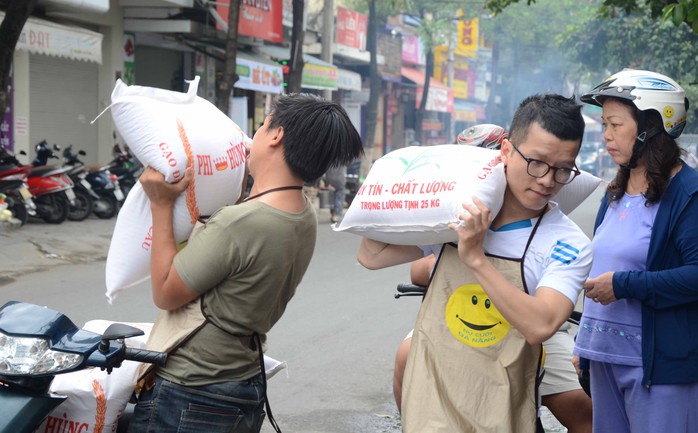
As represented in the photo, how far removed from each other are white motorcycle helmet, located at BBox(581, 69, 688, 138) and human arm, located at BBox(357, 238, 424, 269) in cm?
73

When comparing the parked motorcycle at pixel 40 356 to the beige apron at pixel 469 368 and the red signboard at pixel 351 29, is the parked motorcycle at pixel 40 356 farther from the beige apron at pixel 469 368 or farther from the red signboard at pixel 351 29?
the red signboard at pixel 351 29

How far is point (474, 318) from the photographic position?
2232 mm

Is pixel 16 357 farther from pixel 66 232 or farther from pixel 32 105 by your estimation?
pixel 32 105

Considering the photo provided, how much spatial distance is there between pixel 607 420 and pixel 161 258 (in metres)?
1.42

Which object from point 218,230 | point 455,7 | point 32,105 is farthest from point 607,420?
point 455,7

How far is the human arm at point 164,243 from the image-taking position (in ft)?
7.34

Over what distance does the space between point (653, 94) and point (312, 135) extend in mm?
994

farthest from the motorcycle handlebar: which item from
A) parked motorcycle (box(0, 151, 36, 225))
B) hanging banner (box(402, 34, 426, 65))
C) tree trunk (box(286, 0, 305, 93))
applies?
hanging banner (box(402, 34, 426, 65))

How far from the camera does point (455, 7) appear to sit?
36031 mm

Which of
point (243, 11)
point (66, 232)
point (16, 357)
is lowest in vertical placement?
point (66, 232)

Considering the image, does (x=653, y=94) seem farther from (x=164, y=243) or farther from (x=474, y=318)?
(x=164, y=243)

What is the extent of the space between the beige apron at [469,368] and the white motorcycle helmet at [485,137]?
34.0 inches

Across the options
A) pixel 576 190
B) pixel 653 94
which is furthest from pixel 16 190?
pixel 653 94

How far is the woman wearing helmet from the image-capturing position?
249cm
